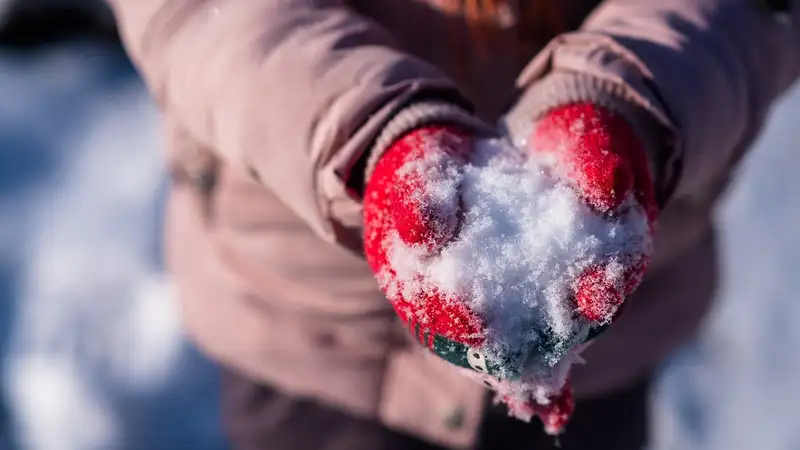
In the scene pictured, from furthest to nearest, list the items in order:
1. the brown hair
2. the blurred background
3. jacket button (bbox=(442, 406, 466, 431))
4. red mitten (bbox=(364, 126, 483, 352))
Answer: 1. the blurred background
2. jacket button (bbox=(442, 406, 466, 431))
3. the brown hair
4. red mitten (bbox=(364, 126, 483, 352))

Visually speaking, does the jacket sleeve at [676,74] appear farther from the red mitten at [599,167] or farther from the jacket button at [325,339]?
the jacket button at [325,339]

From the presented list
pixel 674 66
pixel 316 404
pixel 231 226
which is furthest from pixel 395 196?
pixel 316 404

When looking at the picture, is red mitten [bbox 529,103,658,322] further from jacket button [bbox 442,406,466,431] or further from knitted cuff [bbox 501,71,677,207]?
jacket button [bbox 442,406,466,431]

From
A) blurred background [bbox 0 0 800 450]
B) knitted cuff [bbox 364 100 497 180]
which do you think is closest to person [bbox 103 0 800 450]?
knitted cuff [bbox 364 100 497 180]

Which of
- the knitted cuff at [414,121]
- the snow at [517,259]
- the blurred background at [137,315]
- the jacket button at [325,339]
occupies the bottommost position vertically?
the blurred background at [137,315]

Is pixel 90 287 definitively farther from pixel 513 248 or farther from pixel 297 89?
pixel 513 248

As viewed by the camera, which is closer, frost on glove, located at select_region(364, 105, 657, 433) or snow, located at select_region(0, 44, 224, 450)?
frost on glove, located at select_region(364, 105, 657, 433)

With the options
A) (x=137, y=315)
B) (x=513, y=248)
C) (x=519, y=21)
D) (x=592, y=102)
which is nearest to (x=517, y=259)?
(x=513, y=248)

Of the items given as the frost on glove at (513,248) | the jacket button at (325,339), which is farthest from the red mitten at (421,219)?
the jacket button at (325,339)
